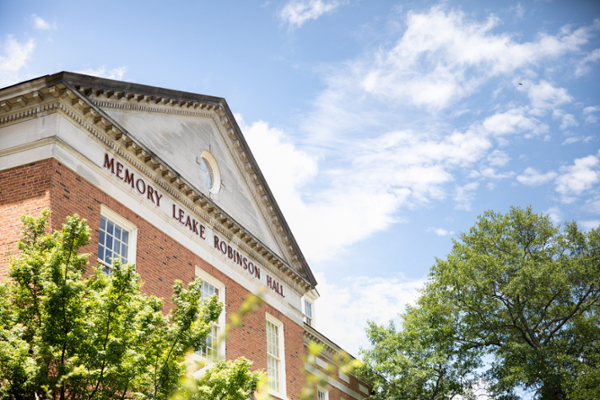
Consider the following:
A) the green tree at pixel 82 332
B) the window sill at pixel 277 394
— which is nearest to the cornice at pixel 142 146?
the green tree at pixel 82 332

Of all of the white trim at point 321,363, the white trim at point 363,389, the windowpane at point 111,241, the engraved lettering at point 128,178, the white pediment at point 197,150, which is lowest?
the white trim at point 363,389

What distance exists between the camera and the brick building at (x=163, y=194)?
1403cm

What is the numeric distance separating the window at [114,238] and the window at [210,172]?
5061mm

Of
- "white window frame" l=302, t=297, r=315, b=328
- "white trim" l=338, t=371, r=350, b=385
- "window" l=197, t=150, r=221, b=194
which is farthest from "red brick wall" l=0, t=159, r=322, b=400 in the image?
"white window frame" l=302, t=297, r=315, b=328

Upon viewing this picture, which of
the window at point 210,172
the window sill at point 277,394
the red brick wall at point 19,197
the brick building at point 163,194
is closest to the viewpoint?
the red brick wall at point 19,197

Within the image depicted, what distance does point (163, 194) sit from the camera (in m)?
17.7

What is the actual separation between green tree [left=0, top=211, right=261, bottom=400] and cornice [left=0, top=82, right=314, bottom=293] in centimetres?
466

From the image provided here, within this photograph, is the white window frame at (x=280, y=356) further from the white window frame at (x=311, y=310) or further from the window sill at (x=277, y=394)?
the white window frame at (x=311, y=310)

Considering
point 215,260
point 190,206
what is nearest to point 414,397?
point 215,260

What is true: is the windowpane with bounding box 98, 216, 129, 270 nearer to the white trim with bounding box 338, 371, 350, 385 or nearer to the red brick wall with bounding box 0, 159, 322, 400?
the red brick wall with bounding box 0, 159, 322, 400

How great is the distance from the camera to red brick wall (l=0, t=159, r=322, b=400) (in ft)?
43.7

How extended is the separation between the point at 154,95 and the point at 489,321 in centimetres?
2025

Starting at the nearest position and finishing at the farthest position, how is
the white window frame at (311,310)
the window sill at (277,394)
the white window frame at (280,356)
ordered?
the window sill at (277,394), the white window frame at (280,356), the white window frame at (311,310)

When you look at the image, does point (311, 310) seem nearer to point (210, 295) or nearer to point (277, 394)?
point (277, 394)
